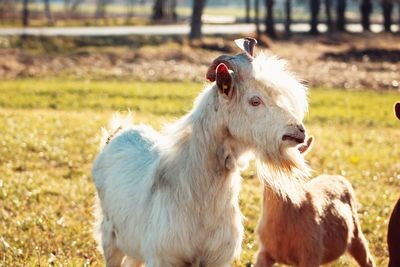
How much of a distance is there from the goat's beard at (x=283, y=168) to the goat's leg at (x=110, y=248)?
1.94 m

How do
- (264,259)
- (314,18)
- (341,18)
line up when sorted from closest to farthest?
(264,259)
(314,18)
(341,18)

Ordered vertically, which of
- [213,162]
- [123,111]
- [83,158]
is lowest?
[83,158]

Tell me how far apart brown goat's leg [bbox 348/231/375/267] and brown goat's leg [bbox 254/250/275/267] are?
3.85 feet

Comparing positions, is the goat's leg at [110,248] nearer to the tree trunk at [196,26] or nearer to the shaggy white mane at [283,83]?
the shaggy white mane at [283,83]

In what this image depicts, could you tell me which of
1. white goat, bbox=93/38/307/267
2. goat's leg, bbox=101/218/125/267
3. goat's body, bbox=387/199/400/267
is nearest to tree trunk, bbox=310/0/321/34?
goat's leg, bbox=101/218/125/267

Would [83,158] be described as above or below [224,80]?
below

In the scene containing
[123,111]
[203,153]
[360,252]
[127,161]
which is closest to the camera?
[203,153]

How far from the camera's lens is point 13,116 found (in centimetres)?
1841

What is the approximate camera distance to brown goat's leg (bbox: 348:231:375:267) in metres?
8.23

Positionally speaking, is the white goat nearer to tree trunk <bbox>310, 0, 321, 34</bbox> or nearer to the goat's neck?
the goat's neck

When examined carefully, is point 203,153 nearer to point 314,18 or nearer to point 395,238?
point 395,238

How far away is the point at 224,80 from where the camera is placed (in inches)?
214

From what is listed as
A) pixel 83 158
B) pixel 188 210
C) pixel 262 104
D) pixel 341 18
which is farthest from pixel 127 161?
pixel 341 18

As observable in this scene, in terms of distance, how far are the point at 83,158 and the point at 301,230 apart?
24.6 feet
